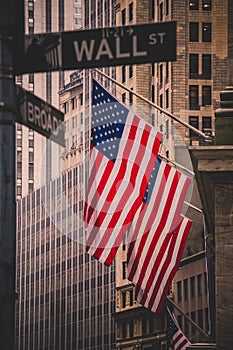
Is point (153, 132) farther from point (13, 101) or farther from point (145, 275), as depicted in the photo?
point (13, 101)

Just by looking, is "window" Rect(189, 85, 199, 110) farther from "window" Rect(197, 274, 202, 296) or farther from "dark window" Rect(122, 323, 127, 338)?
"window" Rect(197, 274, 202, 296)

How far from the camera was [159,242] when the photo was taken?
45938mm

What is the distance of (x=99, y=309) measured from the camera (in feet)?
633

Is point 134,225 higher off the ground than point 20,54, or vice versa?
point 20,54

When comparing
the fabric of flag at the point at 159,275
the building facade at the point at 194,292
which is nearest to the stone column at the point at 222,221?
the fabric of flag at the point at 159,275

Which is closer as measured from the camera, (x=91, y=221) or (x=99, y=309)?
(x=91, y=221)

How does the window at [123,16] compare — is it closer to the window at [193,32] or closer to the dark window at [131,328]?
the window at [193,32]

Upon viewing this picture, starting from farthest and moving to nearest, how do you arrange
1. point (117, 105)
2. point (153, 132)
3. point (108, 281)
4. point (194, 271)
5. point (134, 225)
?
1. point (108, 281)
2. point (194, 271)
3. point (134, 225)
4. point (117, 105)
5. point (153, 132)

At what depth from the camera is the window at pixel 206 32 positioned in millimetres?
167925

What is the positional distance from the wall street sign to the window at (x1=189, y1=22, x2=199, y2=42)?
155110 millimetres

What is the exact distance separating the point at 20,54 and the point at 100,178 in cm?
3061

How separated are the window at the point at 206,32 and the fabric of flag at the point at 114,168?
121m

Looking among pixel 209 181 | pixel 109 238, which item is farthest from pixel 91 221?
pixel 209 181

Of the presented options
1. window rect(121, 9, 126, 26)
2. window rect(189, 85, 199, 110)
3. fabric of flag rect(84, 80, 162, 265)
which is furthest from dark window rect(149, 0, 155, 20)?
fabric of flag rect(84, 80, 162, 265)
